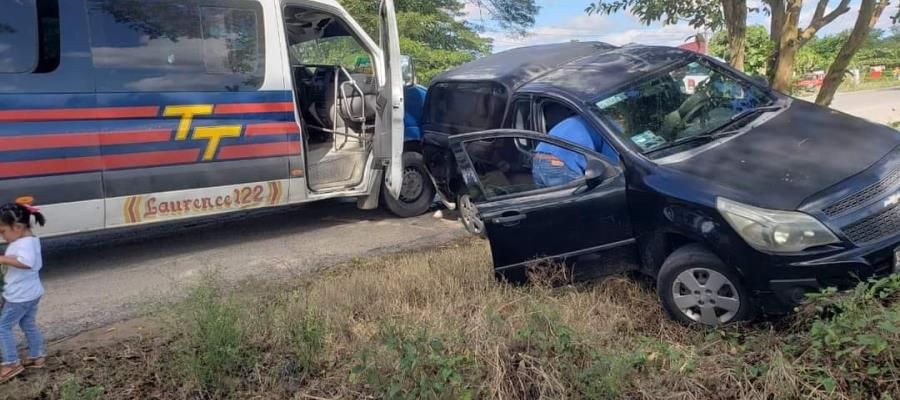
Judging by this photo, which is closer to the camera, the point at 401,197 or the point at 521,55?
the point at 521,55

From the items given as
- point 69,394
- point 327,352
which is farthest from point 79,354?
point 327,352

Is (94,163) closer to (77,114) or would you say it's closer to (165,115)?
(77,114)

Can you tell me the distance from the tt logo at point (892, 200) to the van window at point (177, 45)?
5025mm

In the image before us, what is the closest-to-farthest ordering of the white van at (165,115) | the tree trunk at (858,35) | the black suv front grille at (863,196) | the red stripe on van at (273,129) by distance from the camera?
the black suv front grille at (863,196) < the white van at (165,115) < the red stripe on van at (273,129) < the tree trunk at (858,35)

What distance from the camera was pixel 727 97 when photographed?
5.07 metres

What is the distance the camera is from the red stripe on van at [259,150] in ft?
20.2

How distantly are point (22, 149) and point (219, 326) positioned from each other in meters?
2.91

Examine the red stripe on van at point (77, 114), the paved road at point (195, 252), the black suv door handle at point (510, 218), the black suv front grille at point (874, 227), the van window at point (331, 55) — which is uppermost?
the van window at point (331, 55)

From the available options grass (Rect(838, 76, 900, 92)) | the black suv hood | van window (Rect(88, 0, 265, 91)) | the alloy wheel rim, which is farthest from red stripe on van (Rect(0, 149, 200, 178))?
grass (Rect(838, 76, 900, 92))

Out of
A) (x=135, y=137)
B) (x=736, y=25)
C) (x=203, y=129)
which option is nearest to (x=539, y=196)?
(x=203, y=129)

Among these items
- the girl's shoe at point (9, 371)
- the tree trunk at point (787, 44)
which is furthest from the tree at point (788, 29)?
the girl's shoe at point (9, 371)

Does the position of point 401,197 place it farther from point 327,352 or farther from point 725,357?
point 725,357

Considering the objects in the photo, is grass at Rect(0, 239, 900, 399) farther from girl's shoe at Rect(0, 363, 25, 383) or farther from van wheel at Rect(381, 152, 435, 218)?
van wheel at Rect(381, 152, 435, 218)

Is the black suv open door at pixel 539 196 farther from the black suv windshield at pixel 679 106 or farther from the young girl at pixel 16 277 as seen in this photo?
the young girl at pixel 16 277
